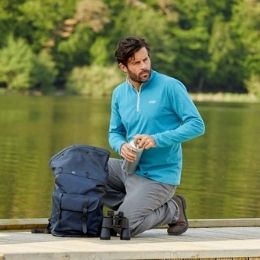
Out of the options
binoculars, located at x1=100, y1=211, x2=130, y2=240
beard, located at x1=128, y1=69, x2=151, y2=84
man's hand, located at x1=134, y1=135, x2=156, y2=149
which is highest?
beard, located at x1=128, y1=69, x2=151, y2=84

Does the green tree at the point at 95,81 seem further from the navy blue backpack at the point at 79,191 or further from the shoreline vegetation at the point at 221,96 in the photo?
the navy blue backpack at the point at 79,191

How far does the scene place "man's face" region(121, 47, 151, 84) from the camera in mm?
6680

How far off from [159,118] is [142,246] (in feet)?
3.04

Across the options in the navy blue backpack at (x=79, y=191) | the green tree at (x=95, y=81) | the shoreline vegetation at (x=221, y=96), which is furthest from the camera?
the shoreline vegetation at (x=221, y=96)

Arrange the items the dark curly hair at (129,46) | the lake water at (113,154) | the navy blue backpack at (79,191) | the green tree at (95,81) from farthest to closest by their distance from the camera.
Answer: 1. the green tree at (95,81)
2. the lake water at (113,154)
3. the dark curly hair at (129,46)
4. the navy blue backpack at (79,191)

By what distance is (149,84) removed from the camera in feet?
22.3

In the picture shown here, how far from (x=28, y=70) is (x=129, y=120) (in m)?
61.8

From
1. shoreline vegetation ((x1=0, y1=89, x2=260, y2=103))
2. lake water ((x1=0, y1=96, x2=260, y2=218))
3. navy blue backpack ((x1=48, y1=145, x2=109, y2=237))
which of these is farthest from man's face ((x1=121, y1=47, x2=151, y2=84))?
shoreline vegetation ((x1=0, y1=89, x2=260, y2=103))

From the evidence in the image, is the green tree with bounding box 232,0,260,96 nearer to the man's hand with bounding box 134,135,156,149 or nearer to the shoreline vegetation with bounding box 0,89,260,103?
the shoreline vegetation with bounding box 0,89,260,103

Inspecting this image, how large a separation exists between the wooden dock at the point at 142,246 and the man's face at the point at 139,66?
0.89 meters

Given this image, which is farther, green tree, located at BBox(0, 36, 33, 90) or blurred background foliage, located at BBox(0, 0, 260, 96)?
blurred background foliage, located at BBox(0, 0, 260, 96)

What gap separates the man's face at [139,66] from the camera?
263 inches

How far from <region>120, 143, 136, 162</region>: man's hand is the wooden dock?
44 centimetres

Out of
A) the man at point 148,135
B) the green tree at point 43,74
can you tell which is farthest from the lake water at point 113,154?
the green tree at point 43,74
